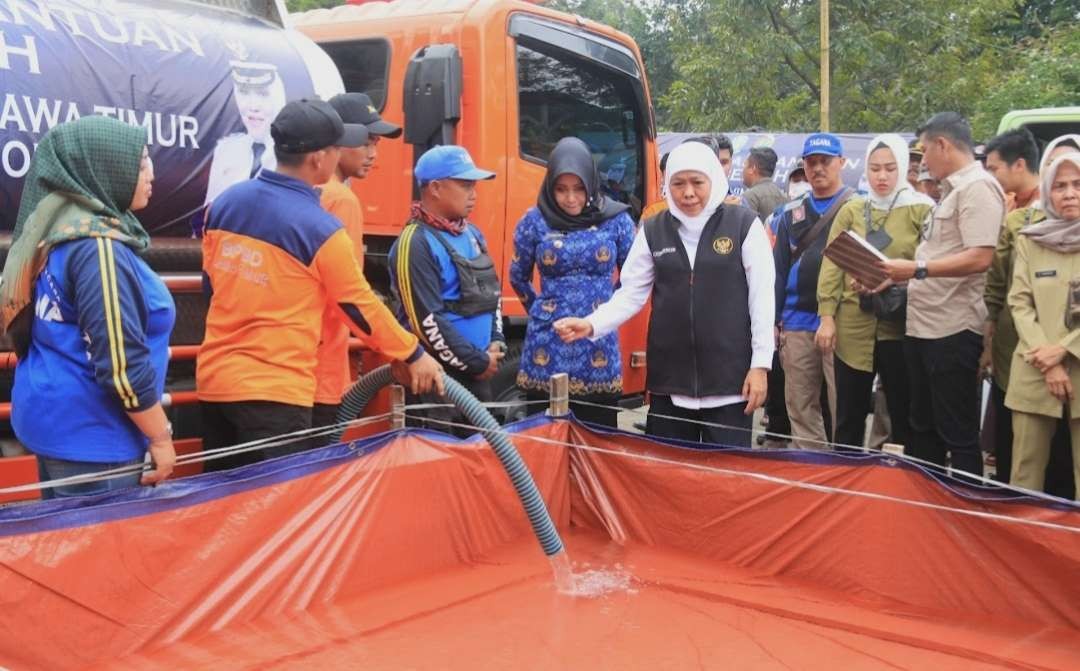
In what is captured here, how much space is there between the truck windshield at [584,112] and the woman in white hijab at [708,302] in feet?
5.89

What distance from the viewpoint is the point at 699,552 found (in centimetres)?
405

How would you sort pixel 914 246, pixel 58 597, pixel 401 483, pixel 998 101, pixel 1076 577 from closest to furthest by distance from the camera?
1. pixel 58 597
2. pixel 1076 577
3. pixel 401 483
4. pixel 914 246
5. pixel 998 101

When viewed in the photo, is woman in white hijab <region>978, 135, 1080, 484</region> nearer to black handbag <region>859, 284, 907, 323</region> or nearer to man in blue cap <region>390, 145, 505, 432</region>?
black handbag <region>859, 284, 907, 323</region>

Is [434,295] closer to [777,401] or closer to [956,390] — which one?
[956,390]

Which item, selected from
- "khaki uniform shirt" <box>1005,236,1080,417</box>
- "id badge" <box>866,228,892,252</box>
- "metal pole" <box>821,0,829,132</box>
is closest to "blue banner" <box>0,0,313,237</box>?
"id badge" <box>866,228,892,252</box>

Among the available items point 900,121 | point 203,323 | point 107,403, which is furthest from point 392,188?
point 900,121

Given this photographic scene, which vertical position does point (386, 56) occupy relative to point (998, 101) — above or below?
below

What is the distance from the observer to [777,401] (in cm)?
668

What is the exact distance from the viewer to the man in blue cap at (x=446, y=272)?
4203mm

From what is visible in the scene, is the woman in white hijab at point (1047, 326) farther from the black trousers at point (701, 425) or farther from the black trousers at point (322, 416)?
the black trousers at point (322, 416)

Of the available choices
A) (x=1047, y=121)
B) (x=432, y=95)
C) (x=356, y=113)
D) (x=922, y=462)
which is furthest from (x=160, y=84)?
(x=1047, y=121)

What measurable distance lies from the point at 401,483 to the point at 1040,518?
197 centimetres

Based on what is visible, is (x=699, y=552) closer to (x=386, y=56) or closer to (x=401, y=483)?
(x=401, y=483)

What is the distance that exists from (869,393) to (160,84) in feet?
11.1
